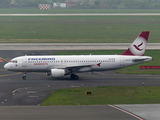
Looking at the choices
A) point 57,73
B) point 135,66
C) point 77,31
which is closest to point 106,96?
point 57,73

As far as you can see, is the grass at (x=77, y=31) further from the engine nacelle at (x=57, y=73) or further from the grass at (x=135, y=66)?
the engine nacelle at (x=57, y=73)

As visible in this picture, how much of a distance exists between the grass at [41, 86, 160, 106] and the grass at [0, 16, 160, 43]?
5222 cm

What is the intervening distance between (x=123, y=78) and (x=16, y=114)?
86.9 feet

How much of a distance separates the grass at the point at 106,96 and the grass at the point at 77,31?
171 ft

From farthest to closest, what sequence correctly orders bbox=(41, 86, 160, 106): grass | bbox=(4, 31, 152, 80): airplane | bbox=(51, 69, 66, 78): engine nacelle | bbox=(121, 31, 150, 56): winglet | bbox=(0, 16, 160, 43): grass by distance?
bbox=(0, 16, 160, 43): grass
bbox=(121, 31, 150, 56): winglet
bbox=(4, 31, 152, 80): airplane
bbox=(51, 69, 66, 78): engine nacelle
bbox=(41, 86, 160, 106): grass

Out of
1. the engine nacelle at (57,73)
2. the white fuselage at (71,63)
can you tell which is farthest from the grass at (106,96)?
the white fuselage at (71,63)

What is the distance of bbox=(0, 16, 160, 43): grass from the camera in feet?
332

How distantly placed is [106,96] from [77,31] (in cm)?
8019

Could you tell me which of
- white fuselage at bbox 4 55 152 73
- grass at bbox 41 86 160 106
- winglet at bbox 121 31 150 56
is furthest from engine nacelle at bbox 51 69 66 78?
winglet at bbox 121 31 150 56

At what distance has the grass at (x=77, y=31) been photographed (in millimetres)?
101106

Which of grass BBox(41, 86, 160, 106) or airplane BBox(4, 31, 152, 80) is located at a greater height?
airplane BBox(4, 31, 152, 80)

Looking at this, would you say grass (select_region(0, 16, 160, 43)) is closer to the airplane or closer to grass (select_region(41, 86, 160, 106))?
the airplane

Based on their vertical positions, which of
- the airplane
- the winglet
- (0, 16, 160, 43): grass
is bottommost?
the airplane

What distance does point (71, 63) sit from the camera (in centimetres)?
5503
